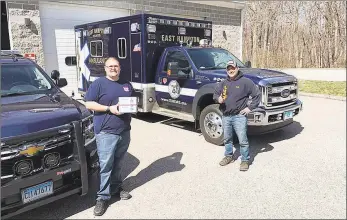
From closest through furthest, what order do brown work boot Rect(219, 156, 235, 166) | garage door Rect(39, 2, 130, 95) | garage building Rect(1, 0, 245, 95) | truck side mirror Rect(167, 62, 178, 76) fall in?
brown work boot Rect(219, 156, 235, 166)
truck side mirror Rect(167, 62, 178, 76)
garage building Rect(1, 0, 245, 95)
garage door Rect(39, 2, 130, 95)

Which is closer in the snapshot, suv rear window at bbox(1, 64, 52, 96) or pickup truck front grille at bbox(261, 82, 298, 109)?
suv rear window at bbox(1, 64, 52, 96)

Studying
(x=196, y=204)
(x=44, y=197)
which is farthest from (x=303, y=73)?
(x=44, y=197)

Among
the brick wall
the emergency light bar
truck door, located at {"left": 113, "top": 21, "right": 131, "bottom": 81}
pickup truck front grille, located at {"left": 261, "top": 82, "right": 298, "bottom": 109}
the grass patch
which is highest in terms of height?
the brick wall

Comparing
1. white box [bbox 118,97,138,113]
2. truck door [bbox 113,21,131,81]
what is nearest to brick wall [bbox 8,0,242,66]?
truck door [bbox 113,21,131,81]

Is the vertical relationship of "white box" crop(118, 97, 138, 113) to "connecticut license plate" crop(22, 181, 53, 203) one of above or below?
above

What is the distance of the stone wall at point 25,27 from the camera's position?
9.92m

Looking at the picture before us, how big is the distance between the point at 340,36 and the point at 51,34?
60.5ft

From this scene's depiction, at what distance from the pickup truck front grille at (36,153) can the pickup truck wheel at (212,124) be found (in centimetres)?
311

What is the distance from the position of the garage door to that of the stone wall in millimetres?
333

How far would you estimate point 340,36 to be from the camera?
2062 cm

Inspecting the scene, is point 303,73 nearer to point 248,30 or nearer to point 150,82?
point 248,30

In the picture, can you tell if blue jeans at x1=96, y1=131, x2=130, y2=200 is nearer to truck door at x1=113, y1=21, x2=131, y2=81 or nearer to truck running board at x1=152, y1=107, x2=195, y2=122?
truck running board at x1=152, y1=107, x2=195, y2=122

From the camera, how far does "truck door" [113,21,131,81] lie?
25.1ft

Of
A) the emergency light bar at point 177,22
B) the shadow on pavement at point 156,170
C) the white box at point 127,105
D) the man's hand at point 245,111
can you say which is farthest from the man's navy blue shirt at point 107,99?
the emergency light bar at point 177,22
